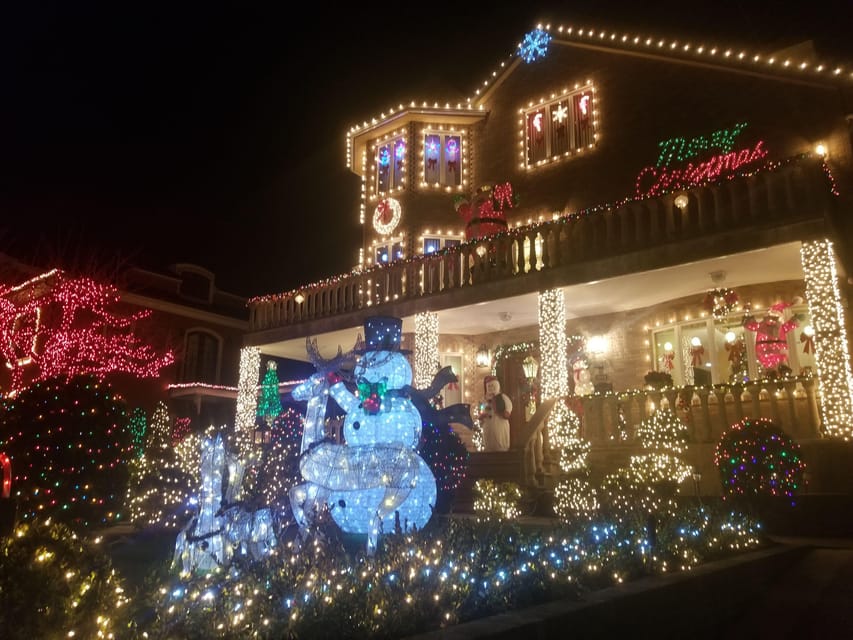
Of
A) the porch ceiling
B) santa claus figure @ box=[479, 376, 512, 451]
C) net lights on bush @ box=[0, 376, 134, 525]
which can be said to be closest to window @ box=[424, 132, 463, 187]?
the porch ceiling

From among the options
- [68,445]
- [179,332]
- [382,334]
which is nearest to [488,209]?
[382,334]

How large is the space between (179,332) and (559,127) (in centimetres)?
1797

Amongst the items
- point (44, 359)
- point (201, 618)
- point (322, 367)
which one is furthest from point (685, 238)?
point (44, 359)

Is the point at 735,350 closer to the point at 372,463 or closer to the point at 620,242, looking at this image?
the point at 620,242

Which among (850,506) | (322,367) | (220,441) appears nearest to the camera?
(220,441)

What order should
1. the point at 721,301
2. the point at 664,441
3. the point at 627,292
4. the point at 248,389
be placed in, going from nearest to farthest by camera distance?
the point at 664,441
the point at 721,301
the point at 627,292
the point at 248,389

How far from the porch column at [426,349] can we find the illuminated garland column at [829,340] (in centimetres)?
788

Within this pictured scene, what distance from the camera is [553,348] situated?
13539 mm

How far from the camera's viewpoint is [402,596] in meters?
4.28

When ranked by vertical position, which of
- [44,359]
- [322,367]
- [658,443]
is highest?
[44,359]

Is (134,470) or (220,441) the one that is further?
(134,470)

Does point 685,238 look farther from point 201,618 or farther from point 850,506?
point 201,618

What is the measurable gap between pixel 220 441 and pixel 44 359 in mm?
18810

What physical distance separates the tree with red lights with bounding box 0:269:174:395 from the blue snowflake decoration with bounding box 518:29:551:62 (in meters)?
16.3
